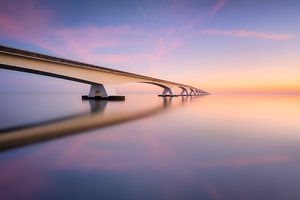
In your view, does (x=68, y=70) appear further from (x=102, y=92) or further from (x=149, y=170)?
(x=149, y=170)

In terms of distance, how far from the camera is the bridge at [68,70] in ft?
51.5

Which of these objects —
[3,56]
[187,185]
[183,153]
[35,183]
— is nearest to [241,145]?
[183,153]

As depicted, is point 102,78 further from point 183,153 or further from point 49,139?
point 183,153

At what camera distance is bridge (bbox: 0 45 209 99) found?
1571 cm

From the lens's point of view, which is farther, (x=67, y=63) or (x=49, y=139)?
(x=67, y=63)

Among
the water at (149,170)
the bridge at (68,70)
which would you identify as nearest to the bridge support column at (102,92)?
the bridge at (68,70)

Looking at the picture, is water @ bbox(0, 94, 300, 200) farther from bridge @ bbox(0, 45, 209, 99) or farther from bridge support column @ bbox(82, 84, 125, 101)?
bridge support column @ bbox(82, 84, 125, 101)

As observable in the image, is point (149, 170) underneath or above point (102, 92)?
underneath

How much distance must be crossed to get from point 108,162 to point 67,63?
63.3ft

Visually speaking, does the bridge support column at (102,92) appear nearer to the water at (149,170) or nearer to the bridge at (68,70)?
the bridge at (68,70)

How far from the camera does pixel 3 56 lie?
49.6ft

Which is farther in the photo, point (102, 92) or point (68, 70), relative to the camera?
point (102, 92)

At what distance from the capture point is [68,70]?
830 inches

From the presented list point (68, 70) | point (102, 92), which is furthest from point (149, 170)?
point (102, 92)
